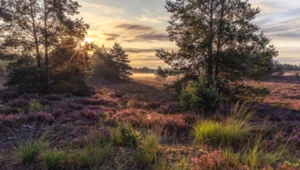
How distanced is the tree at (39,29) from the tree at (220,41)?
34.3 feet

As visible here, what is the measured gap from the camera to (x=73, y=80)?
20969mm

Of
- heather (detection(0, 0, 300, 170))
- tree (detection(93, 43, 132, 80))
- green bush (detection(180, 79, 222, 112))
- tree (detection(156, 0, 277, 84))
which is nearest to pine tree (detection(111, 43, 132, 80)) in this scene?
tree (detection(93, 43, 132, 80))

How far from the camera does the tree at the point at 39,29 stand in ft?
59.8

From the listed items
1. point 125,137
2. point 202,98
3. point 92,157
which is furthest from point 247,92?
point 92,157

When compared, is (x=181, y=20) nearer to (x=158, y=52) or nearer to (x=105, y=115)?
(x=158, y=52)

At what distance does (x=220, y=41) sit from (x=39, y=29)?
15.5 m

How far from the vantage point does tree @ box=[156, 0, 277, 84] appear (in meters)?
15.0

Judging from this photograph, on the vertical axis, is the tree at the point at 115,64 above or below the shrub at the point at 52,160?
above

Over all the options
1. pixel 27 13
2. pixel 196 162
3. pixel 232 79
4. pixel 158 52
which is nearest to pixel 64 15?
pixel 27 13

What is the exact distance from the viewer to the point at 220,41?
1569cm

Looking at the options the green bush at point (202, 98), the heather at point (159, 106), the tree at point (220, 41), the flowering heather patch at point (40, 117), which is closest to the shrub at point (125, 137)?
the heather at point (159, 106)

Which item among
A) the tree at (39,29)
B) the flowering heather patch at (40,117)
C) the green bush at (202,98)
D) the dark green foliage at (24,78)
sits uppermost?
the tree at (39,29)

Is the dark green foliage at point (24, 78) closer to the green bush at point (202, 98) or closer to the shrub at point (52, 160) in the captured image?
the green bush at point (202, 98)

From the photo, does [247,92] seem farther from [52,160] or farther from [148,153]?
[52,160]
